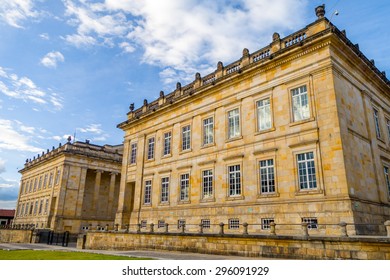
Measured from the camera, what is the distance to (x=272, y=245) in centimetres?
1348

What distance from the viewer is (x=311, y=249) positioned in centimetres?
1234

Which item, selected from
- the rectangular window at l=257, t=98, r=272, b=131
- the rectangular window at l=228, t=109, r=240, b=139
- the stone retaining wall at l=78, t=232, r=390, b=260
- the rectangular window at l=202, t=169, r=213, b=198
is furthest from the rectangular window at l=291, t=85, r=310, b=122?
the stone retaining wall at l=78, t=232, r=390, b=260

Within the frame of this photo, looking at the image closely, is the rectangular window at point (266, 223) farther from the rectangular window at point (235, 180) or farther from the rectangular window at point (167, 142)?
the rectangular window at point (167, 142)

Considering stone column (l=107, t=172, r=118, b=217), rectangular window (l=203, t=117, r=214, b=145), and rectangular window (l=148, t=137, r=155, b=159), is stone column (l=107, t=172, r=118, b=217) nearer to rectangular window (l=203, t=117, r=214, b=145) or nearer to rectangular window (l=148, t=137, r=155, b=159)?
rectangular window (l=148, t=137, r=155, b=159)

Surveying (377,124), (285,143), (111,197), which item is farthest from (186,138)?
(111,197)

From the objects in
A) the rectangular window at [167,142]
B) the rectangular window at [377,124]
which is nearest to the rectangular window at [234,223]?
the rectangular window at [167,142]

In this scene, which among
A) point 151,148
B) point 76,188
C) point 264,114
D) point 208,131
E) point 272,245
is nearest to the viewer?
point 272,245

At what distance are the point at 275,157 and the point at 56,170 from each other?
124ft

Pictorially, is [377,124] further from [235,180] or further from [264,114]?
[235,180]

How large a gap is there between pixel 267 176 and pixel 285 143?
2323 millimetres

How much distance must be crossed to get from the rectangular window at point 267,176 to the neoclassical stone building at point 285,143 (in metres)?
0.07

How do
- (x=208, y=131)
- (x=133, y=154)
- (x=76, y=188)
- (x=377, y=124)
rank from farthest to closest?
1. (x=76, y=188)
2. (x=133, y=154)
3. (x=208, y=131)
4. (x=377, y=124)

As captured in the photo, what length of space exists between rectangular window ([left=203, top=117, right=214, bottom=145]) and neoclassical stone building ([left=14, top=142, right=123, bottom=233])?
2637cm

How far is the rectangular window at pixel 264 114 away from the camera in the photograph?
20.1 m
